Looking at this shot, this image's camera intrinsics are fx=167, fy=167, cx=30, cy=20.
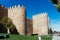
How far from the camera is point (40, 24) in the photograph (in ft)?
86.6

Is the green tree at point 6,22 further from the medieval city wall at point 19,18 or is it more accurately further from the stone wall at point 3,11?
the stone wall at point 3,11

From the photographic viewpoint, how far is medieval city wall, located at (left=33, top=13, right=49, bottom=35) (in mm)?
25578

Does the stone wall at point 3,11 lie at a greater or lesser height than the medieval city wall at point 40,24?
greater

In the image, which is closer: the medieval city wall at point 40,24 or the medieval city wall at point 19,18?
the medieval city wall at point 19,18

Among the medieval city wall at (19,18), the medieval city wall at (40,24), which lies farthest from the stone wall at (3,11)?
the medieval city wall at (40,24)

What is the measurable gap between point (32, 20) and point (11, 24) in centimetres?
483

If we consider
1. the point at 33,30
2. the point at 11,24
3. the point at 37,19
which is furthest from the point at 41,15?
the point at 11,24

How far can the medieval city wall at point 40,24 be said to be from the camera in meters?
25.6

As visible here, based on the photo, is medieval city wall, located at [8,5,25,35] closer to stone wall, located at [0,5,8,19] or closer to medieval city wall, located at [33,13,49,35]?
stone wall, located at [0,5,8,19]

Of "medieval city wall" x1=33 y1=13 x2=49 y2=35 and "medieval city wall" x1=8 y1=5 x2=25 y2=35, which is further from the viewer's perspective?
"medieval city wall" x1=33 y1=13 x2=49 y2=35

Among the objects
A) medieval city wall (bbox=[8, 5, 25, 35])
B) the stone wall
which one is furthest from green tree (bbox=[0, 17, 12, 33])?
the stone wall

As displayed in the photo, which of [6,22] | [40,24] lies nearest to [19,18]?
[6,22]

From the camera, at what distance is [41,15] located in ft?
86.8

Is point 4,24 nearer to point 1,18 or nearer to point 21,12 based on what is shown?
point 1,18
